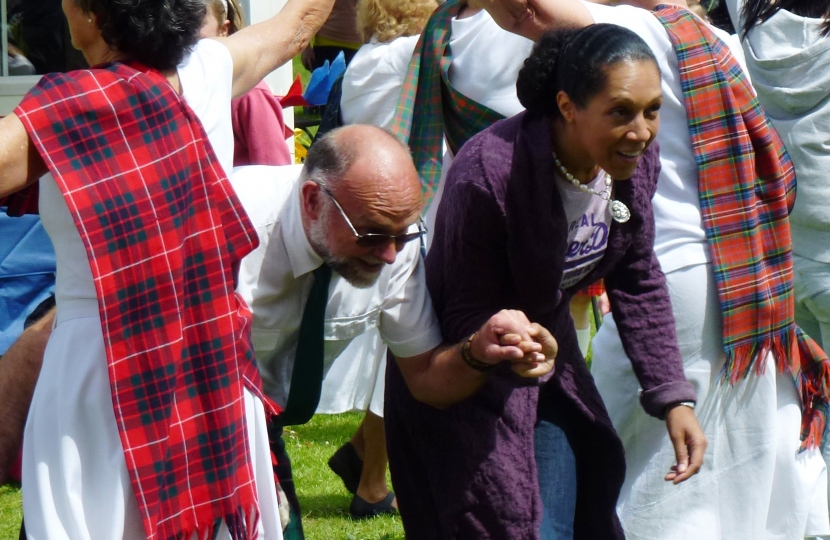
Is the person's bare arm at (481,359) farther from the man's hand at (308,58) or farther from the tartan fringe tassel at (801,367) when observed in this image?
the man's hand at (308,58)

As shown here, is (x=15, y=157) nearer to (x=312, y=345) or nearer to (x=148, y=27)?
(x=148, y=27)

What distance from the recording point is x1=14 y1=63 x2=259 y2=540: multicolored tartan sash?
7.22 ft

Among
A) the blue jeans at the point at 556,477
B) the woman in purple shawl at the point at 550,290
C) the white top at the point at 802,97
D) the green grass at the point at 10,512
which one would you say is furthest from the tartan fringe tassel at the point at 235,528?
the white top at the point at 802,97

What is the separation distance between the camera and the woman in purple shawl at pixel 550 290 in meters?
2.63

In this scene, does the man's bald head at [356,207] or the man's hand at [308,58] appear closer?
the man's bald head at [356,207]

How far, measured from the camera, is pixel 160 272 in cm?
227

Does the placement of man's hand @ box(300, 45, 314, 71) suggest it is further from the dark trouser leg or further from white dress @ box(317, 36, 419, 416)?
the dark trouser leg

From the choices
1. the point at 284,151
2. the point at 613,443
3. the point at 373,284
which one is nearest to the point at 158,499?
the point at 373,284

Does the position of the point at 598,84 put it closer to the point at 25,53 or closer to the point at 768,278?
the point at 768,278

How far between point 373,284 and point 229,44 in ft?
2.06

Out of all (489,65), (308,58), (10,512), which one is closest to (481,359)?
(489,65)

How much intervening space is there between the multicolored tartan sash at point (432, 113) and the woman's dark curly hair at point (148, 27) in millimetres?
1318

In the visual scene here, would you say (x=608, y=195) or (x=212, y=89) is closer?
(x=212, y=89)

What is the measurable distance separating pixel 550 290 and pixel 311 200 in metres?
0.58
